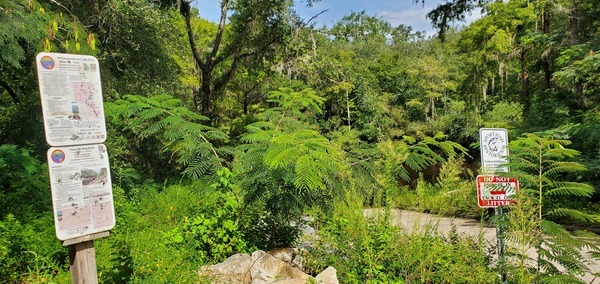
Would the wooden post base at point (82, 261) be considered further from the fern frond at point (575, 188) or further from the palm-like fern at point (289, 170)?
the fern frond at point (575, 188)

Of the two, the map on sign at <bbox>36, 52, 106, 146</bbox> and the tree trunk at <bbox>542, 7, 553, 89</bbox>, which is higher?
the tree trunk at <bbox>542, 7, 553, 89</bbox>

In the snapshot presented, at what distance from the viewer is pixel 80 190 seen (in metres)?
2.30

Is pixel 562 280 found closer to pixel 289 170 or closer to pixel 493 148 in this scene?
pixel 493 148

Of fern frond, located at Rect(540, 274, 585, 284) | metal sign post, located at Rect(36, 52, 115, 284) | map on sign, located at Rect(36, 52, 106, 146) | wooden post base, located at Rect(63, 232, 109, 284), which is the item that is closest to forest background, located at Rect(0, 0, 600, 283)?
fern frond, located at Rect(540, 274, 585, 284)

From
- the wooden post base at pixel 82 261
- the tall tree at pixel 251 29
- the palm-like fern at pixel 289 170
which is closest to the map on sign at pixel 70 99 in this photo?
the wooden post base at pixel 82 261

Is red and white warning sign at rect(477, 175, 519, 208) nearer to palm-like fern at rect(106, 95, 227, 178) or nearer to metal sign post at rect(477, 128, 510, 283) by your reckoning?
metal sign post at rect(477, 128, 510, 283)

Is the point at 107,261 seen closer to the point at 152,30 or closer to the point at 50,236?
the point at 50,236

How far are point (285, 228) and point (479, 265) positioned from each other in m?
2.17

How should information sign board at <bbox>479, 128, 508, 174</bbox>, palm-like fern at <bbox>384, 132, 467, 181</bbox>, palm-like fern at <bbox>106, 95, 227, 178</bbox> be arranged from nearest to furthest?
A: 1. information sign board at <bbox>479, 128, 508, 174</bbox>
2. palm-like fern at <bbox>384, 132, 467, 181</bbox>
3. palm-like fern at <bbox>106, 95, 227, 178</bbox>

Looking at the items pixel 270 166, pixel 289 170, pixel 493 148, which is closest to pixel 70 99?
pixel 270 166

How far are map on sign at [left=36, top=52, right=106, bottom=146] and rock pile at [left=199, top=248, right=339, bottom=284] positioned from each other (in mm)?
1597

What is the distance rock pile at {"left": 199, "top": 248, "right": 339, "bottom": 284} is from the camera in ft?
11.2

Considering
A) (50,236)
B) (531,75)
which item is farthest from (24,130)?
(531,75)

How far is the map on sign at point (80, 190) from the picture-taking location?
221 cm
